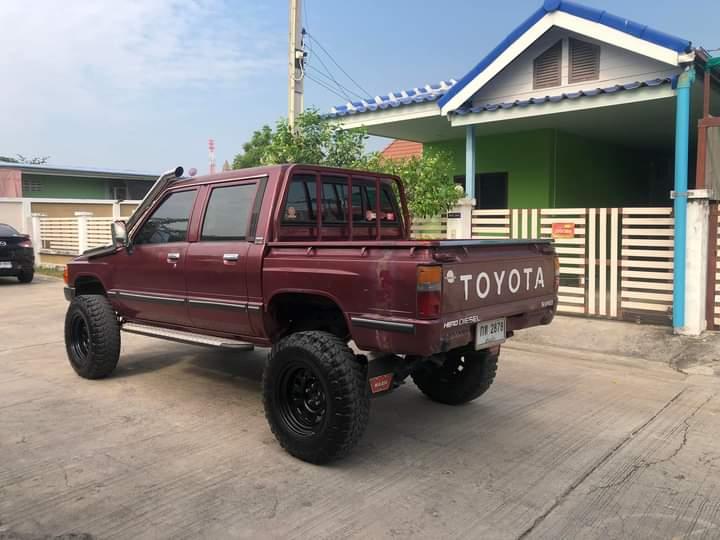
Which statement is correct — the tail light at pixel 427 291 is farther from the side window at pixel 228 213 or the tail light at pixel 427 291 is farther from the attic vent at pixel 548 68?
the attic vent at pixel 548 68

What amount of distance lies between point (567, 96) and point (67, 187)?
81.7 ft

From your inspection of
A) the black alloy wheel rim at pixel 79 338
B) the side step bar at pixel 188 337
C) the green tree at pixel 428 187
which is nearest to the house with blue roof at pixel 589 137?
the green tree at pixel 428 187

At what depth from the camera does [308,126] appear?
1018 centimetres

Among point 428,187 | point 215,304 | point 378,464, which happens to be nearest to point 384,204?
point 215,304

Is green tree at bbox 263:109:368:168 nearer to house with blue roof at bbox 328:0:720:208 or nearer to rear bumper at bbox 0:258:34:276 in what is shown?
house with blue roof at bbox 328:0:720:208

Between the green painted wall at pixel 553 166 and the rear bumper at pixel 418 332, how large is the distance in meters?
8.64

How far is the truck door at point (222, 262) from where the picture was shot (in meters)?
4.73

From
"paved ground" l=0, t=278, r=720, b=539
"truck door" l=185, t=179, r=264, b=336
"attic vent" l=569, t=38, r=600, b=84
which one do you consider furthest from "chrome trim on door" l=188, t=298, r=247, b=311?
"attic vent" l=569, t=38, r=600, b=84

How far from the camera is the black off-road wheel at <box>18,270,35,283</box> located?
48.5 feet

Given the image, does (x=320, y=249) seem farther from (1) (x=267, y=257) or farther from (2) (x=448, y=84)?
(2) (x=448, y=84)

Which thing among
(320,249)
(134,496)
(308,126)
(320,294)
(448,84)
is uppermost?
(448,84)

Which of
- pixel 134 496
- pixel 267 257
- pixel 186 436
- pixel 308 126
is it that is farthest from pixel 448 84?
pixel 134 496

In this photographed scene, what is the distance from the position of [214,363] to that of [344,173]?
2798 mm

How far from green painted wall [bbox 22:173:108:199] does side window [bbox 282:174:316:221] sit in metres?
25.5
